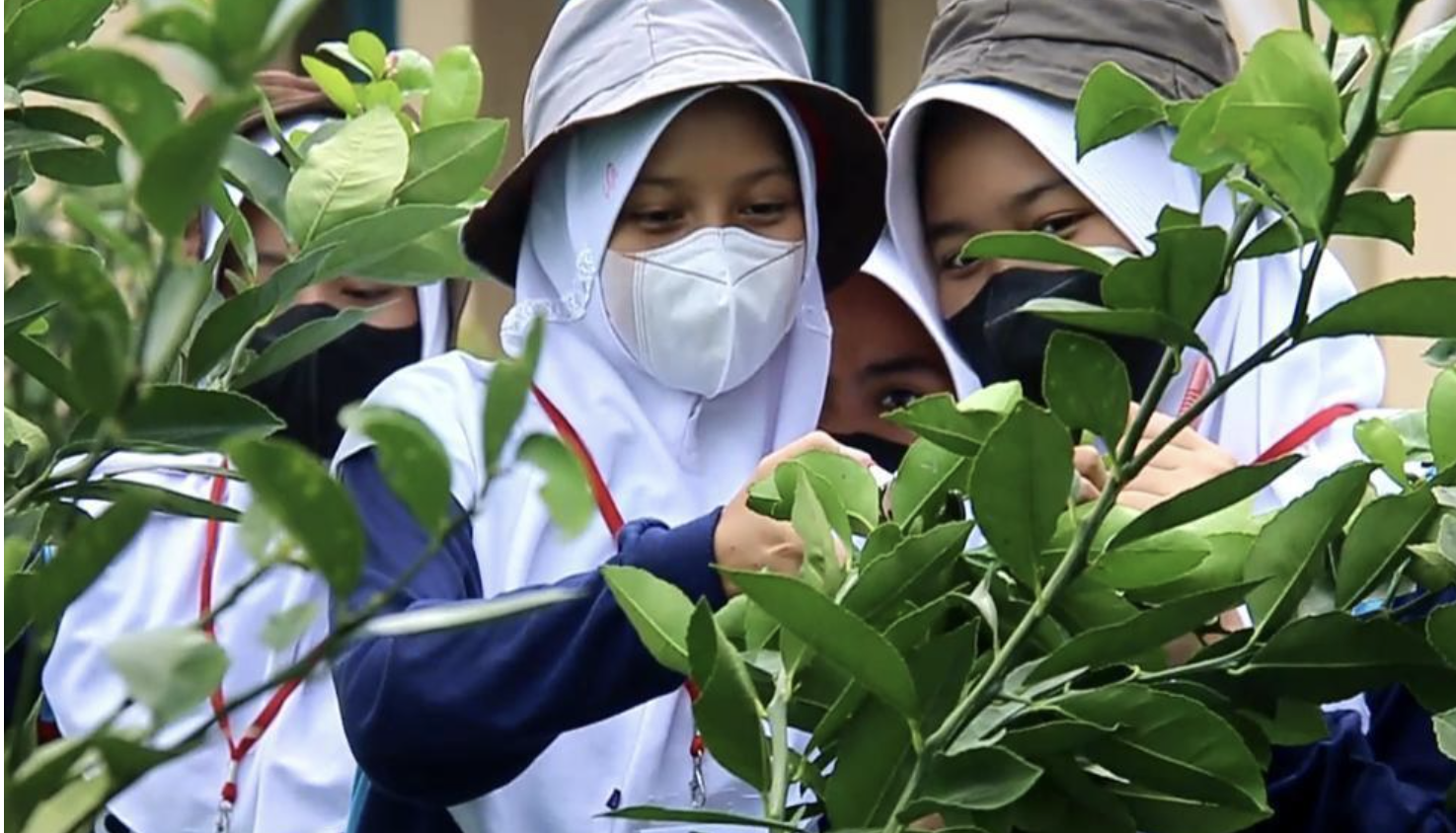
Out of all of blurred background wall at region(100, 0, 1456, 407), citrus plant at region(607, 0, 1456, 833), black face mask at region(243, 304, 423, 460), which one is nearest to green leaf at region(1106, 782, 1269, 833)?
citrus plant at region(607, 0, 1456, 833)

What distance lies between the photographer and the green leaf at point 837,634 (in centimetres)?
96

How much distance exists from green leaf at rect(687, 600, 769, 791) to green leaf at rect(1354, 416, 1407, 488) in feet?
1.21

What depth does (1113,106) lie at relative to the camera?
1.09 meters

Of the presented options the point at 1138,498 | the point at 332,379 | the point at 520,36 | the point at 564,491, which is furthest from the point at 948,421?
the point at 520,36

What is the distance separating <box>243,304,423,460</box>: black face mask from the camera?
9.16 feet

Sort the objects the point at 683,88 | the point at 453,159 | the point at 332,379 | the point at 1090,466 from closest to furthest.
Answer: the point at 453,159 < the point at 1090,466 < the point at 683,88 < the point at 332,379

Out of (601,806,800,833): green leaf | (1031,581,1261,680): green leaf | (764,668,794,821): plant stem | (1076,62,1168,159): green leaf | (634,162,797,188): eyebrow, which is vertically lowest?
(634,162,797,188): eyebrow

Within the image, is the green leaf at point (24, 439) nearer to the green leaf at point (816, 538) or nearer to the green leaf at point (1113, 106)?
the green leaf at point (816, 538)

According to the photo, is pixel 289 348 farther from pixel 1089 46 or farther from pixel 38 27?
pixel 1089 46

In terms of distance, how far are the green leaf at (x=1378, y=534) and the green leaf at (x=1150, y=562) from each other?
91 mm

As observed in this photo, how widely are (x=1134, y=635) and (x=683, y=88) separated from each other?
129 cm

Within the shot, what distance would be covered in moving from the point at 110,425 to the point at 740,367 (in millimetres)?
1528

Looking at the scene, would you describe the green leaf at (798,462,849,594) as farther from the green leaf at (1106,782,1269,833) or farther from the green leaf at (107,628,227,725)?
the green leaf at (107,628,227,725)

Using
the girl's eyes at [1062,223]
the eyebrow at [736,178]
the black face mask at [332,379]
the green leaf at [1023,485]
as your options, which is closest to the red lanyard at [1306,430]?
the girl's eyes at [1062,223]
